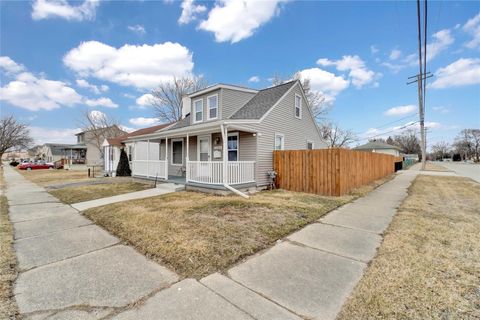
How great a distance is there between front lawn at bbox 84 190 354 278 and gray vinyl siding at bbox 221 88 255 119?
20.2 feet

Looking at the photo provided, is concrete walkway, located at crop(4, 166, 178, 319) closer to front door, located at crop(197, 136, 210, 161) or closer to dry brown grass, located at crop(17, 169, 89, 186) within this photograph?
front door, located at crop(197, 136, 210, 161)

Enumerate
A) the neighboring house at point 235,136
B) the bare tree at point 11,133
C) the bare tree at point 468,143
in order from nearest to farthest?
the neighboring house at point 235,136
the bare tree at point 11,133
the bare tree at point 468,143

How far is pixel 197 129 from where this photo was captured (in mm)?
9797

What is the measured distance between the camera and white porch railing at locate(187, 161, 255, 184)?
954 cm

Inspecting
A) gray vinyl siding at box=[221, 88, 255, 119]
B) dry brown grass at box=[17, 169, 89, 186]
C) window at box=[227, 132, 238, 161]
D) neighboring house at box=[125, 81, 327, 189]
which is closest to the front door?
neighboring house at box=[125, 81, 327, 189]

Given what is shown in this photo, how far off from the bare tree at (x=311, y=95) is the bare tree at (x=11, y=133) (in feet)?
171

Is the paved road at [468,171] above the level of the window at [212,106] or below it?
below

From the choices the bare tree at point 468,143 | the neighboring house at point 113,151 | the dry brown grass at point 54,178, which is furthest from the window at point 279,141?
the bare tree at point 468,143

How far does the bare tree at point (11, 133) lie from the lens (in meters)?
44.8

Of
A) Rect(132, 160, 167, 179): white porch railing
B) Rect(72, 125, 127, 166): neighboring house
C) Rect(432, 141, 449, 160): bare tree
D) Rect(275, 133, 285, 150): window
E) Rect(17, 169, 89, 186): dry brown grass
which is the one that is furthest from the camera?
Rect(432, 141, 449, 160): bare tree

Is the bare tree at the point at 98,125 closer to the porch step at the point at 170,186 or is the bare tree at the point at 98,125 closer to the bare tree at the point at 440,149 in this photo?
the porch step at the point at 170,186

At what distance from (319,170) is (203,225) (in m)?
6.16

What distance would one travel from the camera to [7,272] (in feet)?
10.8

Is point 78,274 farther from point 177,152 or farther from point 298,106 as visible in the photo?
point 298,106
